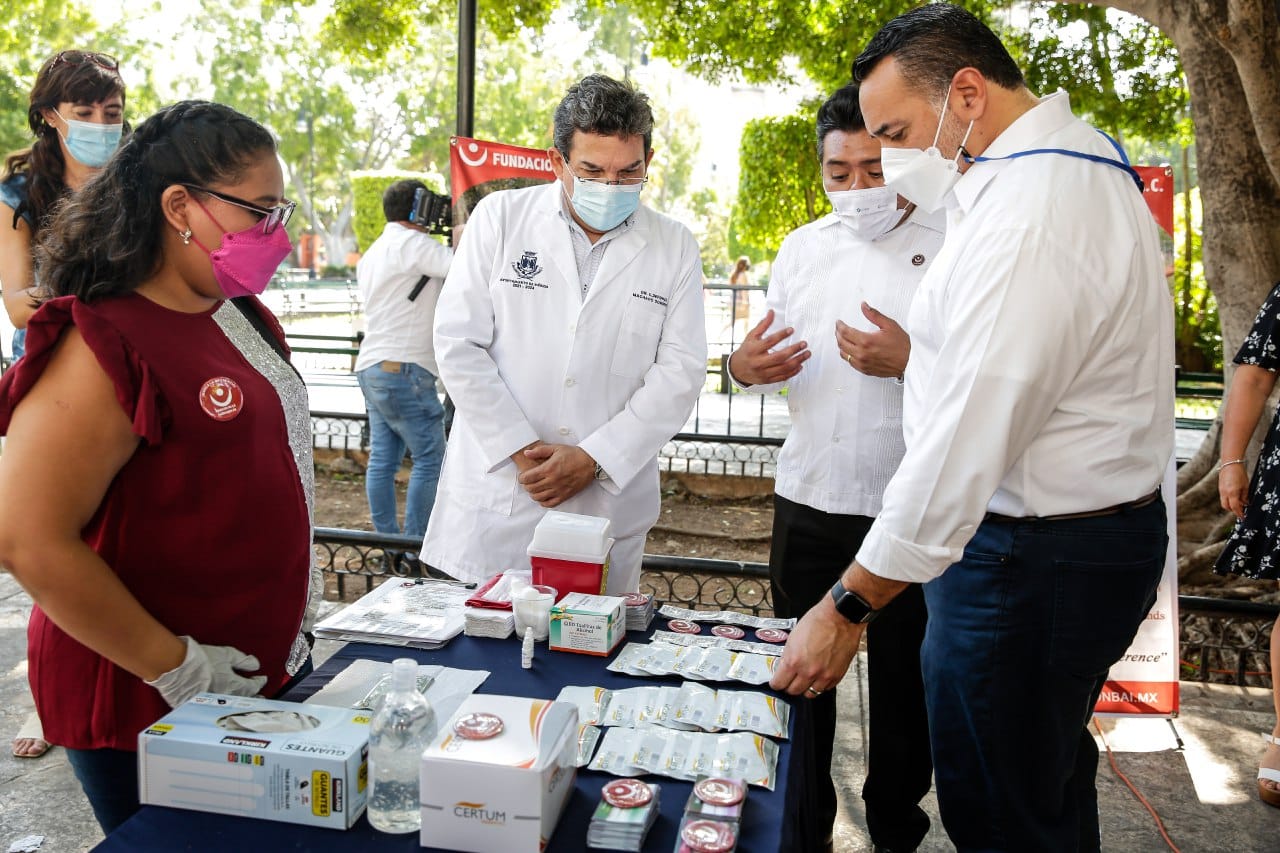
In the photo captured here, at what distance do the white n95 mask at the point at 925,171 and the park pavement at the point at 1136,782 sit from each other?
183 cm

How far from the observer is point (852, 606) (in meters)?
1.78

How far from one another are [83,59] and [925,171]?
273cm

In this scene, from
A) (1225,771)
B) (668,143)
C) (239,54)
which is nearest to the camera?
(1225,771)

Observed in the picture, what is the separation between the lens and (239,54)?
2920 cm

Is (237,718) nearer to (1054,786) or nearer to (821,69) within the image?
(1054,786)

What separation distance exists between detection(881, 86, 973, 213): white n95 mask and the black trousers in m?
0.93

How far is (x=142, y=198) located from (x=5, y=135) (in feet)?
97.2

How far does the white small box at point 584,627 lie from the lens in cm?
195

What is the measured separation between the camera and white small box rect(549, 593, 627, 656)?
1948 millimetres

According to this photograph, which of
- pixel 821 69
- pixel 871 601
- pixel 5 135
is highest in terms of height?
pixel 5 135

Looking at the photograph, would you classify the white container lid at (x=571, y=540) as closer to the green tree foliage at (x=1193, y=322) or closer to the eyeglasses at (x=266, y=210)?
the eyeglasses at (x=266, y=210)

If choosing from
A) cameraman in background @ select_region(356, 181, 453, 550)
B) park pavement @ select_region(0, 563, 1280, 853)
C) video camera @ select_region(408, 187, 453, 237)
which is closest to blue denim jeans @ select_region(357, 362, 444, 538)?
cameraman in background @ select_region(356, 181, 453, 550)

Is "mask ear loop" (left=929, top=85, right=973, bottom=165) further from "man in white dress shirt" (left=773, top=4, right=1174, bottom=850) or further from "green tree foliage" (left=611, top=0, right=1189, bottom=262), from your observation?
"green tree foliage" (left=611, top=0, right=1189, bottom=262)

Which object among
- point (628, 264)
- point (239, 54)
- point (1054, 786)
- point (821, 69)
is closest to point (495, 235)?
point (628, 264)
